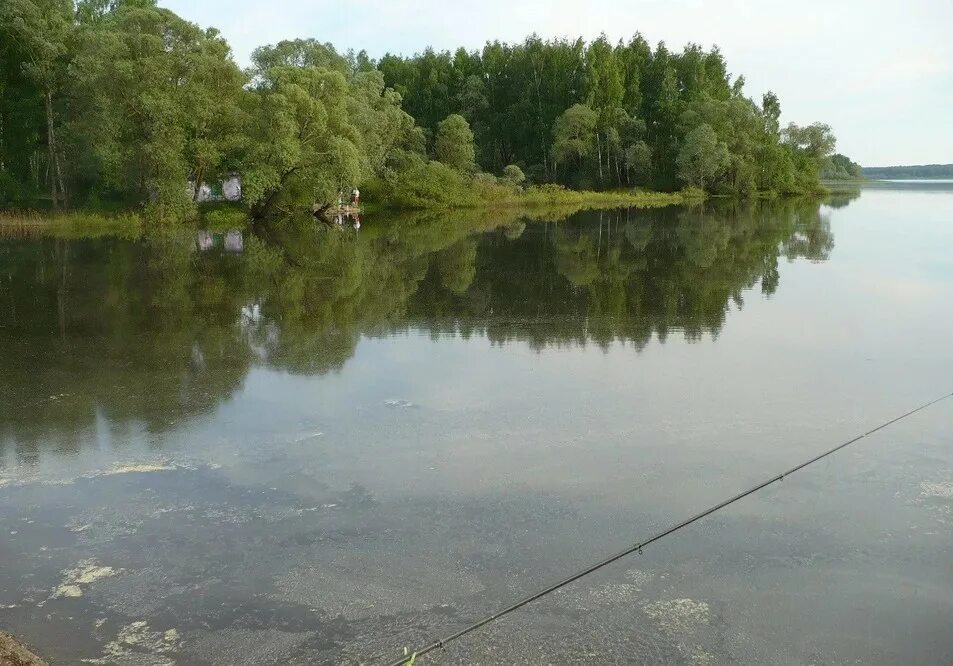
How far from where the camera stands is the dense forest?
36094mm

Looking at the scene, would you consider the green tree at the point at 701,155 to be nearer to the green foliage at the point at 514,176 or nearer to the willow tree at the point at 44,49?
the green foliage at the point at 514,176

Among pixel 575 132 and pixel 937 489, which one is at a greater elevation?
pixel 575 132

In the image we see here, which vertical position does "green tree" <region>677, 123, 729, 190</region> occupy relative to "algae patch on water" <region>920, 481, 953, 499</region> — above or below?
above

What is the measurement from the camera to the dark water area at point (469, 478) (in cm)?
523

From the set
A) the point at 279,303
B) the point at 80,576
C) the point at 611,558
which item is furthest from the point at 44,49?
the point at 611,558

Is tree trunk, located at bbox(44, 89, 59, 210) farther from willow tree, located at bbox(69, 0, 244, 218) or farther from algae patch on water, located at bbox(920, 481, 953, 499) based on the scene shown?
algae patch on water, located at bbox(920, 481, 953, 499)

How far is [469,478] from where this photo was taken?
7531mm

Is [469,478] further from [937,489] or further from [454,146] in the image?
[454,146]

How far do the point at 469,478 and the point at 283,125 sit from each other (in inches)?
1324

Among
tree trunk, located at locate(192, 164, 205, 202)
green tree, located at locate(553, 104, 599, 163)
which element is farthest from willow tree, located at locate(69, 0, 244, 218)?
green tree, located at locate(553, 104, 599, 163)

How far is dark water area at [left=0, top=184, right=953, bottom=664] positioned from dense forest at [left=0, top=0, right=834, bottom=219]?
862 inches

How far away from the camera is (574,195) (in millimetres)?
68250

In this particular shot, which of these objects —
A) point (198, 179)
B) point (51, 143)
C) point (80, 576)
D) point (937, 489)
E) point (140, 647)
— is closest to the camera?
point (140, 647)

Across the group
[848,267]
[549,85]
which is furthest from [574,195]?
[848,267]
